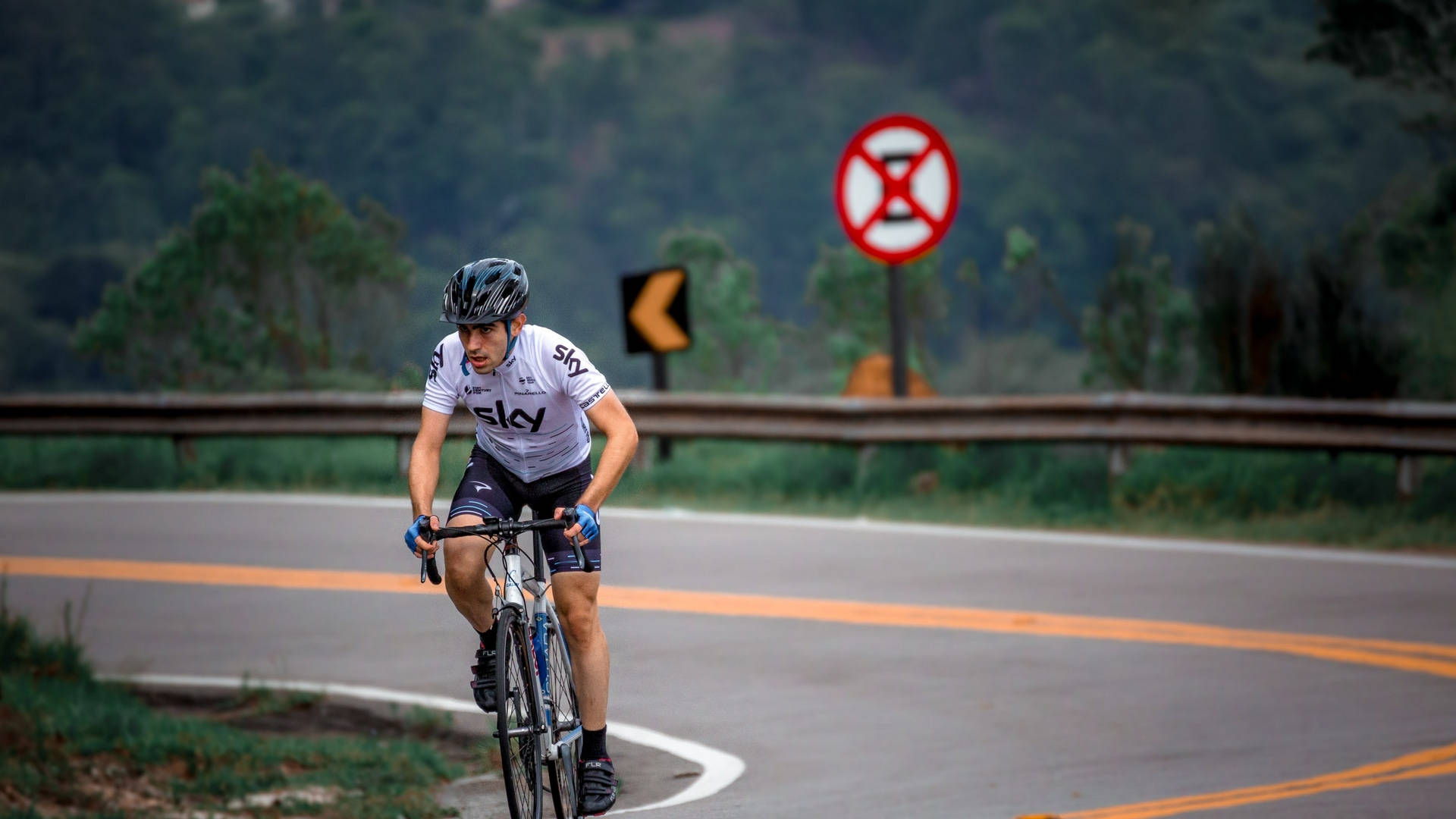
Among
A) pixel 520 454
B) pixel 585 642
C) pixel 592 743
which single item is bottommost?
pixel 592 743

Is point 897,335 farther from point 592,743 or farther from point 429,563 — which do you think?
point 429,563

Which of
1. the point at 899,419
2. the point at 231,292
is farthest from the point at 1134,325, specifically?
the point at 231,292

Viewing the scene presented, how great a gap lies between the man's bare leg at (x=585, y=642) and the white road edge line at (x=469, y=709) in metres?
1.07

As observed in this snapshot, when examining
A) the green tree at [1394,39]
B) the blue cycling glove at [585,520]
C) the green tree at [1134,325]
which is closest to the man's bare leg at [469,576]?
the blue cycling glove at [585,520]

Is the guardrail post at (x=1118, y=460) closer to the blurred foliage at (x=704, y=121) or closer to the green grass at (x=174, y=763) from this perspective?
the green grass at (x=174, y=763)

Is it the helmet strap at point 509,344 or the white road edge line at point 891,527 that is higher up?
the helmet strap at point 509,344

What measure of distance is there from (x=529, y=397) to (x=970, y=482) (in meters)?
10.4

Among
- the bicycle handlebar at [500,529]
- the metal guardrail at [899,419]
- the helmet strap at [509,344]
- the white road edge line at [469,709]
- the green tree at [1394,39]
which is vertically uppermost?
the green tree at [1394,39]

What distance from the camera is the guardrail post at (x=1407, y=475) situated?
14.0 meters

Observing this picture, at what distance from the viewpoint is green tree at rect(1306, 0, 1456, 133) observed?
78.2 ft

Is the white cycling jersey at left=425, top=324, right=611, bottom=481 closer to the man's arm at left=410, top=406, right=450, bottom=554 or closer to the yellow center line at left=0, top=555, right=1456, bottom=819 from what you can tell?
the man's arm at left=410, top=406, right=450, bottom=554

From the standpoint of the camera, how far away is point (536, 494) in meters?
5.98

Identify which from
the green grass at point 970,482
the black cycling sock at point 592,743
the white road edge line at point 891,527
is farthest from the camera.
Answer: the green grass at point 970,482

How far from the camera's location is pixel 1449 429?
1355 cm
